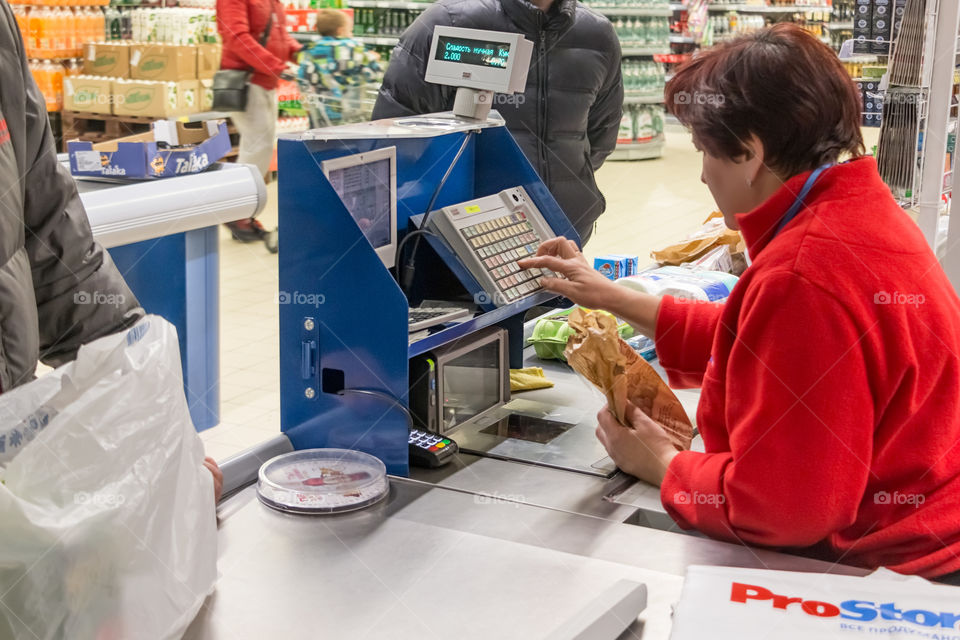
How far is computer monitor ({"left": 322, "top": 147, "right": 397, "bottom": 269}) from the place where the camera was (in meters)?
1.91

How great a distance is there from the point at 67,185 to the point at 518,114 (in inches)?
88.6

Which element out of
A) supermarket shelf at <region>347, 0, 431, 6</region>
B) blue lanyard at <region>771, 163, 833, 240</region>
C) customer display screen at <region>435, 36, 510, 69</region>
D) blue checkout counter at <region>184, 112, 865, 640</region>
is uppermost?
supermarket shelf at <region>347, 0, 431, 6</region>

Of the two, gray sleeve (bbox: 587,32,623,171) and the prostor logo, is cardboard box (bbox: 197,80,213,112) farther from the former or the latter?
the prostor logo

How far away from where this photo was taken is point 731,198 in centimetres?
156

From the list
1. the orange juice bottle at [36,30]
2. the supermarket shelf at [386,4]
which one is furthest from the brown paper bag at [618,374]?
the supermarket shelf at [386,4]

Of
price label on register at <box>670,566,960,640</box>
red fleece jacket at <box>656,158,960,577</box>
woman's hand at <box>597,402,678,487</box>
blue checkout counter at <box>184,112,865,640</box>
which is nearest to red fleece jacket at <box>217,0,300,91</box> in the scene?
blue checkout counter at <box>184,112,865,640</box>

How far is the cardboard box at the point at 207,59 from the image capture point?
8.02m

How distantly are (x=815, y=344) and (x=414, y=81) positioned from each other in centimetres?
228

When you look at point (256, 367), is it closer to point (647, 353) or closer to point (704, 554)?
point (647, 353)

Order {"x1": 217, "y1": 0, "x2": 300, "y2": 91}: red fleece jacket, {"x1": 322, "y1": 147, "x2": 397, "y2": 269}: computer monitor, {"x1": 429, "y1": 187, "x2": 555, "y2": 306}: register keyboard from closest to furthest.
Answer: {"x1": 322, "y1": 147, "x2": 397, "y2": 269}: computer monitor → {"x1": 429, "y1": 187, "x2": 555, "y2": 306}: register keyboard → {"x1": 217, "y1": 0, "x2": 300, "y2": 91}: red fleece jacket

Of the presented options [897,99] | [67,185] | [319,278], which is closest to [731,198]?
[319,278]

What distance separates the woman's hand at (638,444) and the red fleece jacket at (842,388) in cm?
26

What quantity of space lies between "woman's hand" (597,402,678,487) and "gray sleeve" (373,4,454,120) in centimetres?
175

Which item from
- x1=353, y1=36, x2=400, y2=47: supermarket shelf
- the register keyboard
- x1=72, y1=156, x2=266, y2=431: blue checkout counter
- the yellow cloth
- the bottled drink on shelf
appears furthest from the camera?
x1=353, y1=36, x2=400, y2=47: supermarket shelf
